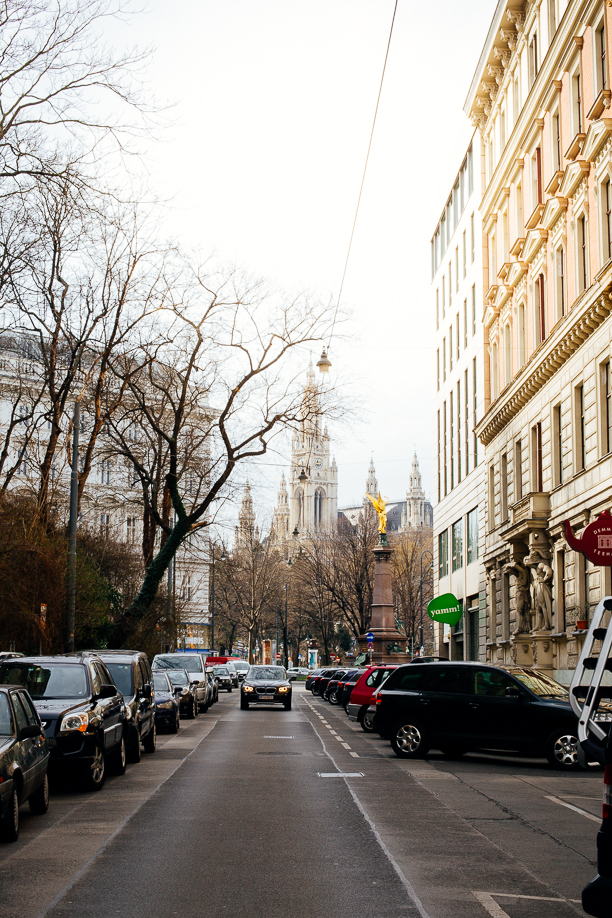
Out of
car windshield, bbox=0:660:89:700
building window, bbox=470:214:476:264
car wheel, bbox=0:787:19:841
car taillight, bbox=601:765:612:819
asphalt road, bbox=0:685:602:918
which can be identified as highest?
building window, bbox=470:214:476:264

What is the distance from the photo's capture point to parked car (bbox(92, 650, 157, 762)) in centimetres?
1692

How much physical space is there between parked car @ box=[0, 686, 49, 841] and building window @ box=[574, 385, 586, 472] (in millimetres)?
21319

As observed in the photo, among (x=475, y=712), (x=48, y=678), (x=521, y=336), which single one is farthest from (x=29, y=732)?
(x=521, y=336)

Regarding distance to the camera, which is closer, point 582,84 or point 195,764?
point 195,764

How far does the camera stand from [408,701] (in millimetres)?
17734

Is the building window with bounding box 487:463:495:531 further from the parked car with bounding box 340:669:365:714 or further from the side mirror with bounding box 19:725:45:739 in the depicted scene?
the side mirror with bounding box 19:725:45:739

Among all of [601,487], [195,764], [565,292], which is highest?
[565,292]

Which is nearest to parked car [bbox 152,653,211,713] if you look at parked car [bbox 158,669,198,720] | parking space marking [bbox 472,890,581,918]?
parked car [bbox 158,669,198,720]

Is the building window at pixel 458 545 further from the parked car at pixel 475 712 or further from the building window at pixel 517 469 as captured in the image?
the parked car at pixel 475 712

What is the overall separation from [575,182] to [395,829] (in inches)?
922

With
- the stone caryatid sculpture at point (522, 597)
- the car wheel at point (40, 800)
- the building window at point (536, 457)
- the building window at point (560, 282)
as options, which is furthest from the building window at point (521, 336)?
the car wheel at point (40, 800)

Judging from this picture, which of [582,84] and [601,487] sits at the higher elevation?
[582,84]

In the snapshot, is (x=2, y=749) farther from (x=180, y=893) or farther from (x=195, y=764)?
(x=195, y=764)

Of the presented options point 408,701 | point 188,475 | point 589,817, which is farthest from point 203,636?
point 589,817
